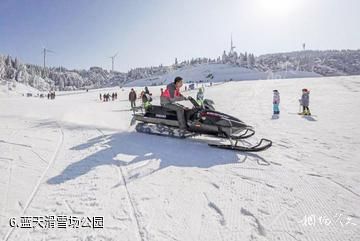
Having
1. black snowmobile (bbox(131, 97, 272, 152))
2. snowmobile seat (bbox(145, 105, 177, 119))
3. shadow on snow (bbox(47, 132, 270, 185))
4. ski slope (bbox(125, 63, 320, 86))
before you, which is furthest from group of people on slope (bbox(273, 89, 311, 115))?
ski slope (bbox(125, 63, 320, 86))

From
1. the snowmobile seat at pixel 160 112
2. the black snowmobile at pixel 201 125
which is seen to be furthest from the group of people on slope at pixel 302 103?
the snowmobile seat at pixel 160 112

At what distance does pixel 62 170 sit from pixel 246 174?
371 centimetres

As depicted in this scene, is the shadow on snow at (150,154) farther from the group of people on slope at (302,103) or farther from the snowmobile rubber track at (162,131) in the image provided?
the group of people on slope at (302,103)

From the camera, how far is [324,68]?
18762 centimetres

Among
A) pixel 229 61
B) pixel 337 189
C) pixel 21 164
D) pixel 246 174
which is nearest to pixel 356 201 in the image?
pixel 337 189

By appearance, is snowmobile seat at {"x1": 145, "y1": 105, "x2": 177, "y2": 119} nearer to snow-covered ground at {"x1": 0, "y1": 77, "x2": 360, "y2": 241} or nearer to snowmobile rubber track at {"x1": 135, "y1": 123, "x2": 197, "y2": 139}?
snowmobile rubber track at {"x1": 135, "y1": 123, "x2": 197, "y2": 139}

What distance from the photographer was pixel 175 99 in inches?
318

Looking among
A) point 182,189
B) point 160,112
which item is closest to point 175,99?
point 160,112

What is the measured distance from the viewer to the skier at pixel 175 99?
7.91m

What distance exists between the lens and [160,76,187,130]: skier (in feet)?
26.0

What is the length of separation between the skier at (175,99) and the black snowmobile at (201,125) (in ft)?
0.50

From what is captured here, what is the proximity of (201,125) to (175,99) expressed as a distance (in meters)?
1.22

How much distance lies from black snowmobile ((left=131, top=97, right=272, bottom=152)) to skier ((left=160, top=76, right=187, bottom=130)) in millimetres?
153

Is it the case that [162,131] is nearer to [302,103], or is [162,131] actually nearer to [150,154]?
[150,154]
